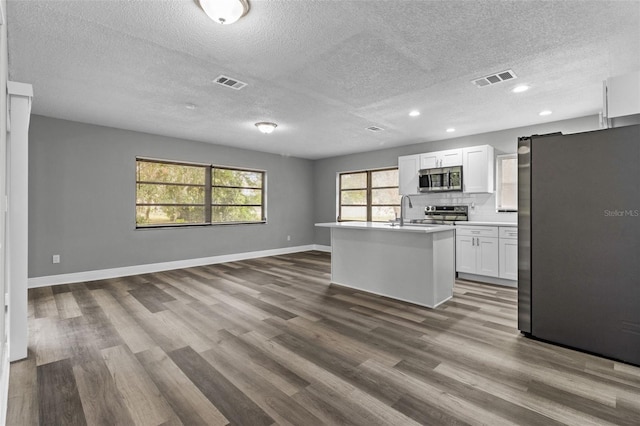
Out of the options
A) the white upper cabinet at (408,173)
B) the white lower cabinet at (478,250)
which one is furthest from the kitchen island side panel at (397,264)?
the white upper cabinet at (408,173)

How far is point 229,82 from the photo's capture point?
11.3ft

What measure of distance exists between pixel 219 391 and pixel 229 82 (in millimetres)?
3019

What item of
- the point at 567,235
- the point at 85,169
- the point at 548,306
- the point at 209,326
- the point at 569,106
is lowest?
the point at 209,326

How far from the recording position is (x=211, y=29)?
243cm

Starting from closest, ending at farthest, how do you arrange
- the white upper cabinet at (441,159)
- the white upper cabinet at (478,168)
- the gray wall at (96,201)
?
the gray wall at (96,201), the white upper cabinet at (478,168), the white upper cabinet at (441,159)

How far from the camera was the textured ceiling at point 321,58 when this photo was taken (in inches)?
87.7

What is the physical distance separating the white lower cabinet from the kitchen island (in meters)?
1.16

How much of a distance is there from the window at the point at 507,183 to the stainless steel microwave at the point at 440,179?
0.68 m

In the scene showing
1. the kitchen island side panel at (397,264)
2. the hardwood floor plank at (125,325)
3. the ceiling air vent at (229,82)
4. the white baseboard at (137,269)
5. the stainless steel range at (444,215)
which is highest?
the ceiling air vent at (229,82)

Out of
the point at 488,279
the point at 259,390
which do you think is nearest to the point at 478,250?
the point at 488,279

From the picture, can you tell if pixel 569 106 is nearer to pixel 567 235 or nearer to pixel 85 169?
pixel 567 235

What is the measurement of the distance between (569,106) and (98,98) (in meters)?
6.20

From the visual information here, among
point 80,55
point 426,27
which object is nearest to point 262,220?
point 80,55

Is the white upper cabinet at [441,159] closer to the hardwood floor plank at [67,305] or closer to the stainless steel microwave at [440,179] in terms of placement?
the stainless steel microwave at [440,179]
